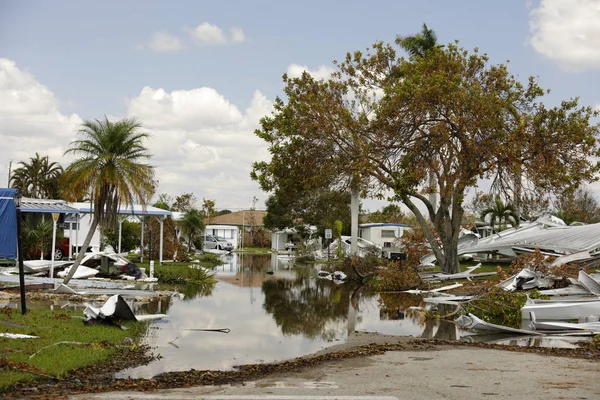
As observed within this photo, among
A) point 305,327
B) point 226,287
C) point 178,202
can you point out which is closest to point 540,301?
point 305,327

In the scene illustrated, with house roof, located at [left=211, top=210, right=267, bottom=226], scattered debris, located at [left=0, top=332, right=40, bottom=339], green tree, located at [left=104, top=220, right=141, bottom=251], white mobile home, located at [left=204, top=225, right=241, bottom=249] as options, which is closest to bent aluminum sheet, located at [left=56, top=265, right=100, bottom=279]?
scattered debris, located at [left=0, top=332, right=40, bottom=339]

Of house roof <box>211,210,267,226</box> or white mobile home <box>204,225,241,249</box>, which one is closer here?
white mobile home <box>204,225,241,249</box>

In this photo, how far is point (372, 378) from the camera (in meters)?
9.93

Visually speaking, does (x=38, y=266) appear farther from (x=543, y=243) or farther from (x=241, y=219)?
(x=241, y=219)

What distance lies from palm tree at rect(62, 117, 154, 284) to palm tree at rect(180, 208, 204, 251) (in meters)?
29.2

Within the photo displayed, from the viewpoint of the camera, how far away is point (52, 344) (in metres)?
11.6

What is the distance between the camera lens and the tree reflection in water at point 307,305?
17.5 meters

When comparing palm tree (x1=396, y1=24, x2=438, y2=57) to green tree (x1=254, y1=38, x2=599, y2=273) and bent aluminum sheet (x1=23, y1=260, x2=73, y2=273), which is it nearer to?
green tree (x1=254, y1=38, x2=599, y2=273)

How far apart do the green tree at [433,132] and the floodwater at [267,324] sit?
6301mm

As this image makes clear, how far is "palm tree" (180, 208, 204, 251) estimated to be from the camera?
2120 inches

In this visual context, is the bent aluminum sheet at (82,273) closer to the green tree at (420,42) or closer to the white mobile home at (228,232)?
the green tree at (420,42)

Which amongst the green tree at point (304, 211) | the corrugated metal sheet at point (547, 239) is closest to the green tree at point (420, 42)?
the corrugated metal sheet at point (547, 239)

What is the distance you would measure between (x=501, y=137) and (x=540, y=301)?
38.9ft

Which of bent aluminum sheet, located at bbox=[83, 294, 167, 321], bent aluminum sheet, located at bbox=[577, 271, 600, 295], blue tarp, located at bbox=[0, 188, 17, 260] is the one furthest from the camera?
blue tarp, located at bbox=[0, 188, 17, 260]
